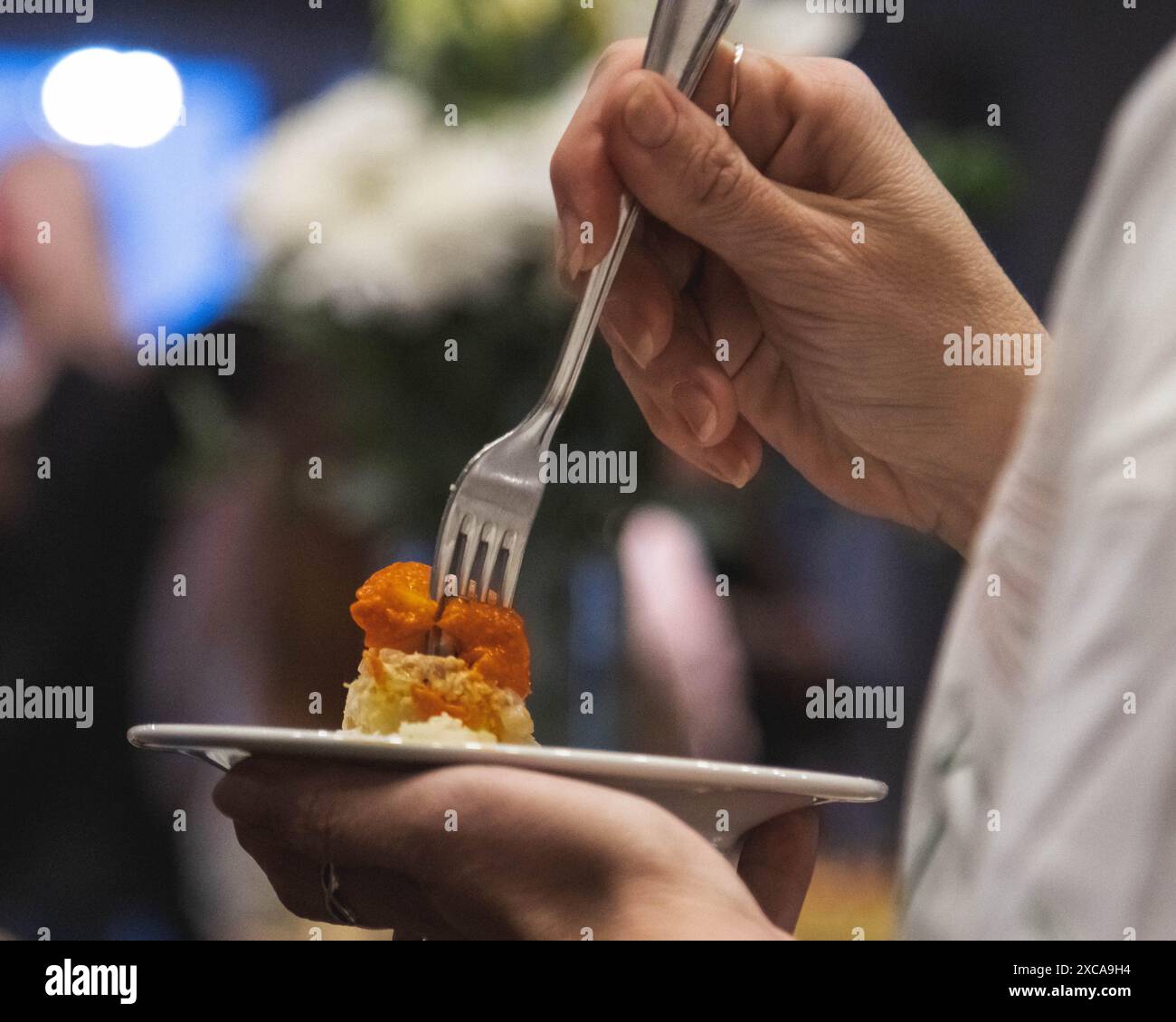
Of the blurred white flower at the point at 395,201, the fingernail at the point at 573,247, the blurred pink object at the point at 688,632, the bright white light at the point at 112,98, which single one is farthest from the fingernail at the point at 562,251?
the bright white light at the point at 112,98

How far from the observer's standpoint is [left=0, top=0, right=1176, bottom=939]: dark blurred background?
93cm

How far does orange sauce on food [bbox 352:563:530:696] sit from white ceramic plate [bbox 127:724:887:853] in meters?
0.13

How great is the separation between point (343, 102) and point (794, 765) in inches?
28.1

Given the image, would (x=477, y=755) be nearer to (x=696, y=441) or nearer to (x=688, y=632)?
(x=696, y=441)

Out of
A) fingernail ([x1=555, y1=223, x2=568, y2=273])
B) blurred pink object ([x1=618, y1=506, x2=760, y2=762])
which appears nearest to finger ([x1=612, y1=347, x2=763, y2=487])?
fingernail ([x1=555, y1=223, x2=568, y2=273])

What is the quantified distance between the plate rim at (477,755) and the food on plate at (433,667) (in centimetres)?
12

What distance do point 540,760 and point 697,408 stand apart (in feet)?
1.27

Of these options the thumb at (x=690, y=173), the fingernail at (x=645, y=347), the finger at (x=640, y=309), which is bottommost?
the fingernail at (x=645, y=347)

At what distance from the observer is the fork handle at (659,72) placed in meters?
0.60

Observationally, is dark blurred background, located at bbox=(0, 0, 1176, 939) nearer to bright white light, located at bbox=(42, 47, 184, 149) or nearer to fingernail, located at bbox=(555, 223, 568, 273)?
bright white light, located at bbox=(42, 47, 184, 149)

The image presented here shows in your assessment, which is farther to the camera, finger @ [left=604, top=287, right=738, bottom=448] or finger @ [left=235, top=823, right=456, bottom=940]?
finger @ [left=604, top=287, right=738, bottom=448]

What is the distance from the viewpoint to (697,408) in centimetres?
75

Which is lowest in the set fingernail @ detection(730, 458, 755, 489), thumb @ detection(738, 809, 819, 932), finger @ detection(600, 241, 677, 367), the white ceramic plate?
thumb @ detection(738, 809, 819, 932)

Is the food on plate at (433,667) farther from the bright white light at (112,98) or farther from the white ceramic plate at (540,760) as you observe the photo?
the bright white light at (112,98)
